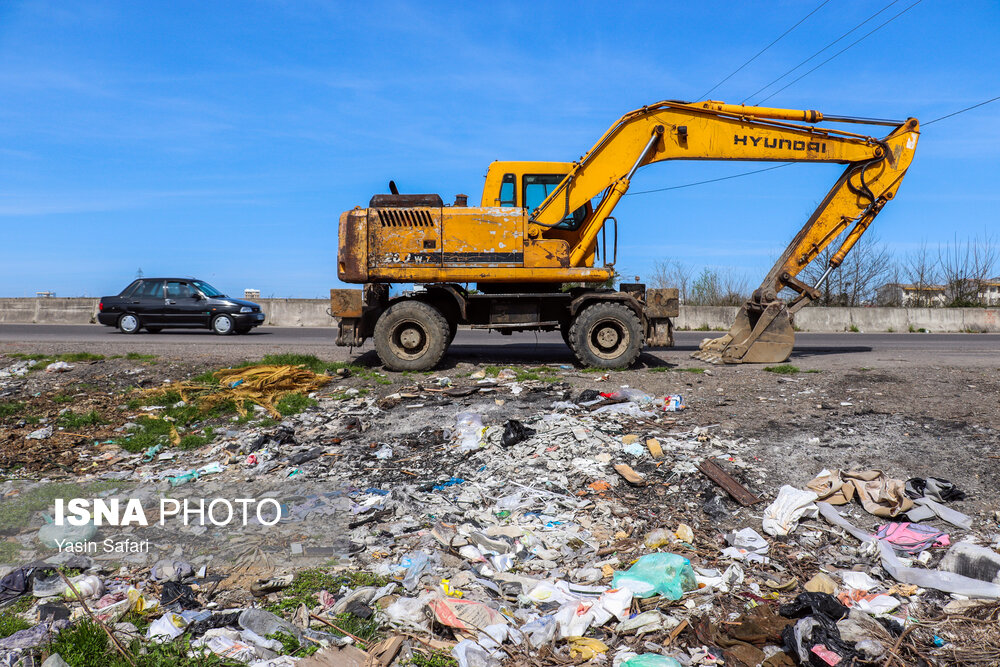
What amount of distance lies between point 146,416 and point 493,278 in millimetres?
4963

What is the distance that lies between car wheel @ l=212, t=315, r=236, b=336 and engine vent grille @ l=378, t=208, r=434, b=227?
9176 millimetres

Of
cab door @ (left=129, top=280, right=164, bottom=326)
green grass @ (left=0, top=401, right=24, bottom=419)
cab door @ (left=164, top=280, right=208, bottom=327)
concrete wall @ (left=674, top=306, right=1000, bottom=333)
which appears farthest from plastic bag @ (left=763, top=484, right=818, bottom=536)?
concrete wall @ (left=674, top=306, right=1000, bottom=333)

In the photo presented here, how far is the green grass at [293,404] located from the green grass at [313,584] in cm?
404

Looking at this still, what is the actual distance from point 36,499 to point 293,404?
2.94 m

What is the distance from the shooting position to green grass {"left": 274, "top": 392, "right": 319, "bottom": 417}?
8.12 m

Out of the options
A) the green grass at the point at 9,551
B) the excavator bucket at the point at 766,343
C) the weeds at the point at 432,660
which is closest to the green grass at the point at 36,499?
the green grass at the point at 9,551

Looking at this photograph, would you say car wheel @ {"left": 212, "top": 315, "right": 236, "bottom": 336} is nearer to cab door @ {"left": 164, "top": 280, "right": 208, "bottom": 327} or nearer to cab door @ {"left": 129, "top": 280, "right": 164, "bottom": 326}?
cab door @ {"left": 164, "top": 280, "right": 208, "bottom": 327}

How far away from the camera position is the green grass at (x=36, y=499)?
5332 millimetres

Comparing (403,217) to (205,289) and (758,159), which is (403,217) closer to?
(758,159)

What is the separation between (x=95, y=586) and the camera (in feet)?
13.6

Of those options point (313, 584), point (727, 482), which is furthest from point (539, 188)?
point (313, 584)

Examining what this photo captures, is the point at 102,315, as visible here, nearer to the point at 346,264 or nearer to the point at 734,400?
the point at 346,264

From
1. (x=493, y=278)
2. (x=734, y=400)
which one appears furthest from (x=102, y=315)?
(x=734, y=400)

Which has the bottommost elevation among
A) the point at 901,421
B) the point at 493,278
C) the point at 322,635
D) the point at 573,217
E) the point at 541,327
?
the point at 322,635
